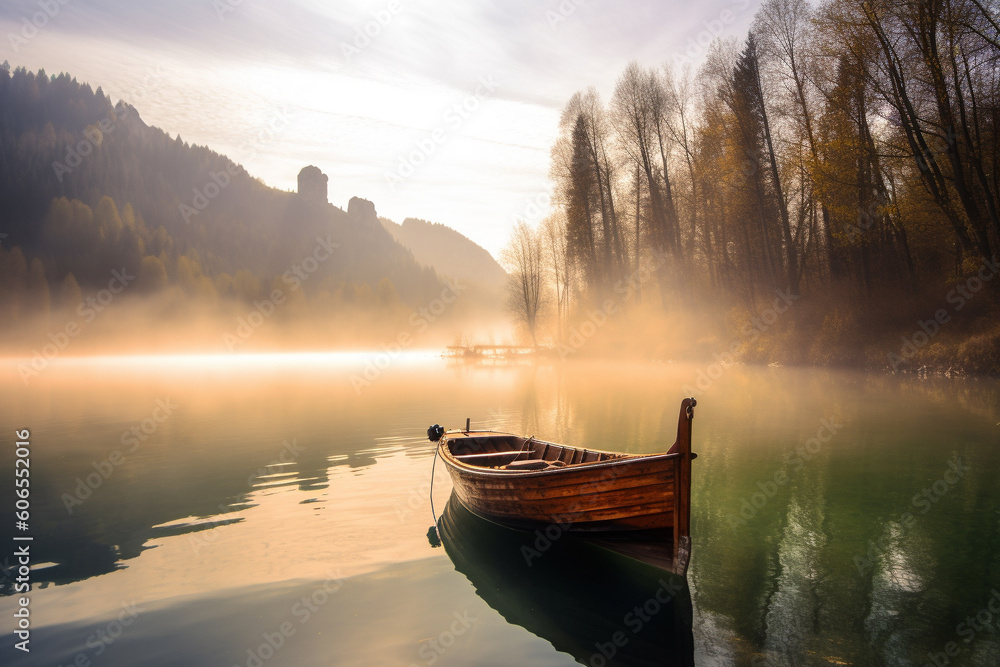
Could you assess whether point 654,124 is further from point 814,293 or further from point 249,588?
point 249,588

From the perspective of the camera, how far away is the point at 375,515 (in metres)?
9.88

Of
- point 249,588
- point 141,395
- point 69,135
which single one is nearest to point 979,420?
point 249,588

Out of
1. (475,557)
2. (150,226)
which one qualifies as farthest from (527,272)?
(150,226)

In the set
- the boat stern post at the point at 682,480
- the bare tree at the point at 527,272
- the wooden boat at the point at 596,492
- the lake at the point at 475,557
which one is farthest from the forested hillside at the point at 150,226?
the boat stern post at the point at 682,480

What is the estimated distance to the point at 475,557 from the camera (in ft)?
26.5

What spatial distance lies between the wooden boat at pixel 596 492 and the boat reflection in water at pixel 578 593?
41 cm

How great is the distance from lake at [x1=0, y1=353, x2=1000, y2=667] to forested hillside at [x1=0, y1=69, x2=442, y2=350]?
10535 centimetres

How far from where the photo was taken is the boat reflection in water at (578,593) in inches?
218

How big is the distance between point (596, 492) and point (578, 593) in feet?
3.98

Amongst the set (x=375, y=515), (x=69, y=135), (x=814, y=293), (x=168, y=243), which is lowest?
(x=375, y=515)

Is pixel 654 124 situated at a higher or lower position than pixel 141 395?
higher

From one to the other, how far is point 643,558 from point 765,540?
234 centimetres

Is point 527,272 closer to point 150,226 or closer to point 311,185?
point 150,226

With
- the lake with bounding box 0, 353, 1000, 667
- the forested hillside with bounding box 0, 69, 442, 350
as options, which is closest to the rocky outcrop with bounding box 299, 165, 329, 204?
the forested hillside with bounding box 0, 69, 442, 350
